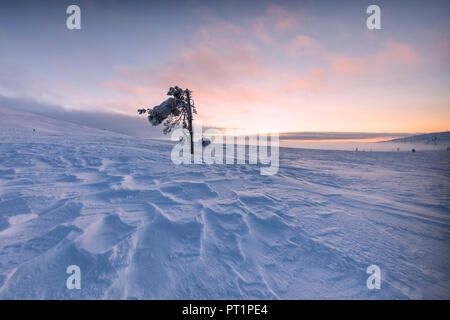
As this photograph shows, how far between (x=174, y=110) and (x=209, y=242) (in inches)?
514

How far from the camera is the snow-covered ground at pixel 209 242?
205cm

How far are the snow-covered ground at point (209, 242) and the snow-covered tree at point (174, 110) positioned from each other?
9814 mm

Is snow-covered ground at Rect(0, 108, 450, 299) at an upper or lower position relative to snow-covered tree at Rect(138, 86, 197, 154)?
lower

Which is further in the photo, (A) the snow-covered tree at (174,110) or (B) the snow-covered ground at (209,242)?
(A) the snow-covered tree at (174,110)

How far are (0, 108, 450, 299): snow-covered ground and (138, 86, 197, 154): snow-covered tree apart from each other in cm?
981

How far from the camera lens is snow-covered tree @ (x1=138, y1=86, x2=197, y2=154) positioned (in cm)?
1378

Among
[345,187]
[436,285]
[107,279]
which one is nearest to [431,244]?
[436,285]

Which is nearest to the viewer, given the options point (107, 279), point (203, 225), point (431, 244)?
point (107, 279)

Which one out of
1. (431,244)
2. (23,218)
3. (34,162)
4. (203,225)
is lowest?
(431,244)

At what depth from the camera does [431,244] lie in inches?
114

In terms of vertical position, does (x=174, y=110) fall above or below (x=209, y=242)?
above

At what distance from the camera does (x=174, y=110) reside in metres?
14.0
